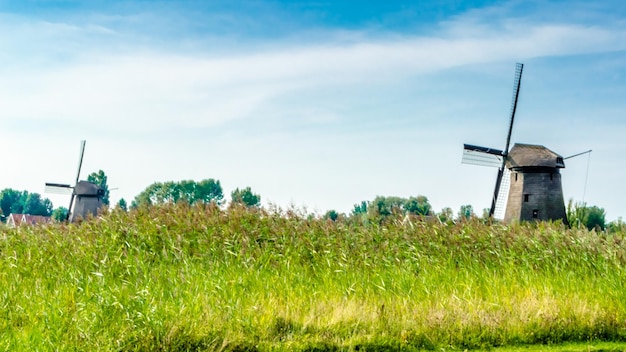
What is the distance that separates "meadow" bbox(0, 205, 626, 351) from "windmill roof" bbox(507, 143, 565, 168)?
12.9 m

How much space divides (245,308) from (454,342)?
2856mm

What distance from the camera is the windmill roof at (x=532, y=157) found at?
27.8 m

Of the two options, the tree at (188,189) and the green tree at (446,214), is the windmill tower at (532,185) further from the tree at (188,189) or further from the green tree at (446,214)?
the tree at (188,189)

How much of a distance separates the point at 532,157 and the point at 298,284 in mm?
20310

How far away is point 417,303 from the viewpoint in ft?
32.2

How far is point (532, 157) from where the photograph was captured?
28.0m

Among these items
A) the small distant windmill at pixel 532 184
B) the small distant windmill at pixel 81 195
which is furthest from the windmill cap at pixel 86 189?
the small distant windmill at pixel 532 184

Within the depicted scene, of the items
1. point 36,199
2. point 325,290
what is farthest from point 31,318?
point 36,199

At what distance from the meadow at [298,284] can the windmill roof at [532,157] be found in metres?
12.9

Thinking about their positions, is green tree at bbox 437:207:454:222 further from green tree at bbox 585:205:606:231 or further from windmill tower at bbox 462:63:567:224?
green tree at bbox 585:205:606:231

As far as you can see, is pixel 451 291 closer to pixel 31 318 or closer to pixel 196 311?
pixel 196 311

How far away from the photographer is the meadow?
7910 mm

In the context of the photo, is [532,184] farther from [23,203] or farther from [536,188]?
[23,203]

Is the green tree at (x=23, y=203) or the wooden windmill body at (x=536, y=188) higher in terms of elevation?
the wooden windmill body at (x=536, y=188)
